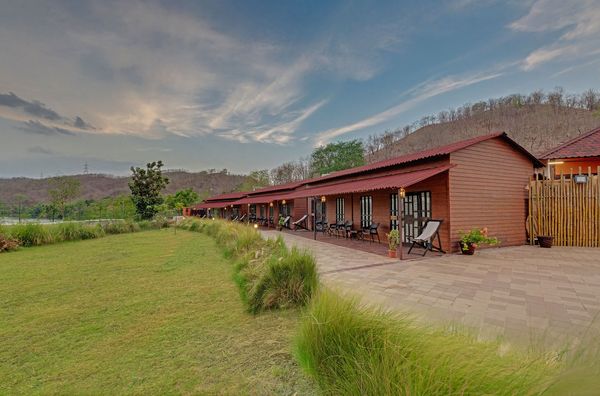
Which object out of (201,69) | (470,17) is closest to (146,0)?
(201,69)

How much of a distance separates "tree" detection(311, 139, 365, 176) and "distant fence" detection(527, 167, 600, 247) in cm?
3128

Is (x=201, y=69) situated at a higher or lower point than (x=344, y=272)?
higher

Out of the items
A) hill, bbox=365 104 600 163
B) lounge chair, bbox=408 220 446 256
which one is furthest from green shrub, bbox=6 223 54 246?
hill, bbox=365 104 600 163

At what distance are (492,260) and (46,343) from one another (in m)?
9.12

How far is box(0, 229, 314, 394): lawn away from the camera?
2357 mm

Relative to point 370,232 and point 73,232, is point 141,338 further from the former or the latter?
point 73,232

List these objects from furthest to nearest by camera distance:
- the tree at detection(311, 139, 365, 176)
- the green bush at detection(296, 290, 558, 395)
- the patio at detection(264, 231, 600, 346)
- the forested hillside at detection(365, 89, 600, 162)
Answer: the forested hillside at detection(365, 89, 600, 162) < the tree at detection(311, 139, 365, 176) < the patio at detection(264, 231, 600, 346) < the green bush at detection(296, 290, 558, 395)

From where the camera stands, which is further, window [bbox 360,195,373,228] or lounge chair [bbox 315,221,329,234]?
lounge chair [bbox 315,221,329,234]

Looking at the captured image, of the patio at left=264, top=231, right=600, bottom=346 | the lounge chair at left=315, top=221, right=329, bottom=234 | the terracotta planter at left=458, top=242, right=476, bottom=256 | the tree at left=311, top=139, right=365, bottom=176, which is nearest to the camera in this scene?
the patio at left=264, top=231, right=600, bottom=346

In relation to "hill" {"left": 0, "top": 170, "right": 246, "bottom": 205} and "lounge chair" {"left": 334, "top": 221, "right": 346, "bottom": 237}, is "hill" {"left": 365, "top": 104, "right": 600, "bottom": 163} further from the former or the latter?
"hill" {"left": 0, "top": 170, "right": 246, "bottom": 205}

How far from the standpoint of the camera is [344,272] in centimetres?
602

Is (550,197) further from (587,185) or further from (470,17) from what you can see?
(470,17)

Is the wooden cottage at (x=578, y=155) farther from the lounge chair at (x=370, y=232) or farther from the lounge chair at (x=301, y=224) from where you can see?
the lounge chair at (x=301, y=224)

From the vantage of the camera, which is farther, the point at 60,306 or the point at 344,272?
the point at 344,272
